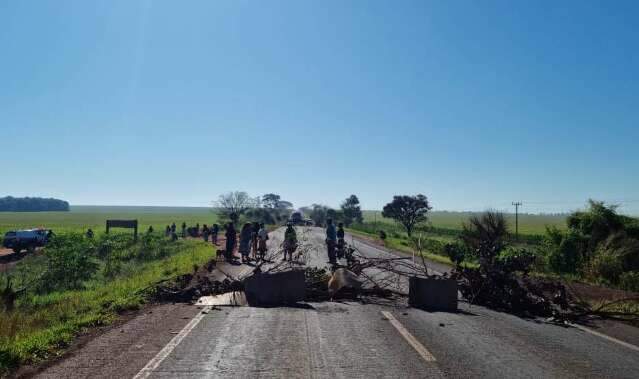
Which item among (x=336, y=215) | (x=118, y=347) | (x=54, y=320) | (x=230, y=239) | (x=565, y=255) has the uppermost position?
(x=336, y=215)

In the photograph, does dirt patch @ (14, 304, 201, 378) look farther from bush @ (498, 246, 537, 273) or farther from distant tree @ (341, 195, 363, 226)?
distant tree @ (341, 195, 363, 226)

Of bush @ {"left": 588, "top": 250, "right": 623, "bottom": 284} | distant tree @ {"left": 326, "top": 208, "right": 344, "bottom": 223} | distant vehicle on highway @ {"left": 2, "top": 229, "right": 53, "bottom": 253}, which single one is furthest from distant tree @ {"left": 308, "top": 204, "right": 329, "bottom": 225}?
bush @ {"left": 588, "top": 250, "right": 623, "bottom": 284}

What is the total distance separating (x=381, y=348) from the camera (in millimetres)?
7367

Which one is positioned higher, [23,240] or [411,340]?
[411,340]

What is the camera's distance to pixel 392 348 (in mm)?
7375

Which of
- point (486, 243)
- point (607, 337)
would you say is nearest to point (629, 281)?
point (486, 243)

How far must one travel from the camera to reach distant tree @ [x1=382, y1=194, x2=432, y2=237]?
72.8m

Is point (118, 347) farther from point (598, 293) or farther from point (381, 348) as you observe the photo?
point (598, 293)

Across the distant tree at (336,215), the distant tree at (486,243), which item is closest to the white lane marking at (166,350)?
the distant tree at (486,243)

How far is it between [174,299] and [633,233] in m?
17.7

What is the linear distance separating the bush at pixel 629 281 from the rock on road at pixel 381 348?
823 cm

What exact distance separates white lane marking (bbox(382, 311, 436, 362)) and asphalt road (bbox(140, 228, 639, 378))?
15 mm

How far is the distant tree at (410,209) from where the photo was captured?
72812 millimetres

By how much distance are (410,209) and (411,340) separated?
219ft
